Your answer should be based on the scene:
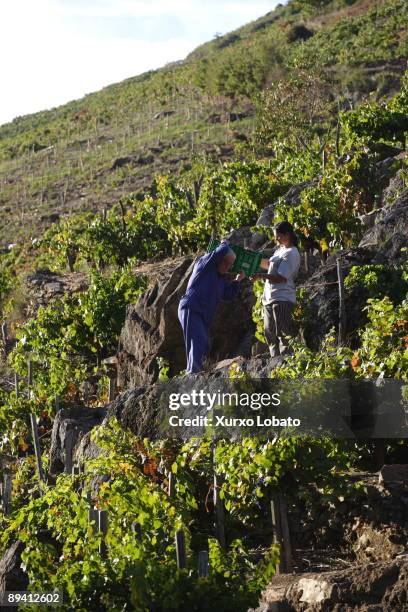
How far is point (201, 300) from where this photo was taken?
29.8 feet

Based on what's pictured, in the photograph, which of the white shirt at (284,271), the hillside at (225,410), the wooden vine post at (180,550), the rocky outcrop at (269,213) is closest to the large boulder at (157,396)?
the hillside at (225,410)

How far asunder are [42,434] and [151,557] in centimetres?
711

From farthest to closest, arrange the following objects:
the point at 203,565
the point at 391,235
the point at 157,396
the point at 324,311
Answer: the point at 391,235, the point at 324,311, the point at 157,396, the point at 203,565

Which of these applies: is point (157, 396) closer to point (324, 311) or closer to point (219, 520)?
point (219, 520)

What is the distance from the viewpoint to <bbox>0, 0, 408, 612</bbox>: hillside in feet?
21.1

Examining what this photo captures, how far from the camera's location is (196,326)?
9062 mm

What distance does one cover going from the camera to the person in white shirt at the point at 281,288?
889cm

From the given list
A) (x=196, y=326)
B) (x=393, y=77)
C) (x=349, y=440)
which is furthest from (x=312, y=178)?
(x=393, y=77)

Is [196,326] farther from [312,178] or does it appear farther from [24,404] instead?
[312,178]

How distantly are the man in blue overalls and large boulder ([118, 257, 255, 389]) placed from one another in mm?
2045

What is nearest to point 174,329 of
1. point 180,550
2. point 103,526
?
point 103,526

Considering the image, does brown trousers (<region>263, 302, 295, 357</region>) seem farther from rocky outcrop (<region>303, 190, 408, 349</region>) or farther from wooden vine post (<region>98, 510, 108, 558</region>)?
wooden vine post (<region>98, 510, 108, 558</region>)

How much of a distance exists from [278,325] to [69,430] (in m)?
2.56

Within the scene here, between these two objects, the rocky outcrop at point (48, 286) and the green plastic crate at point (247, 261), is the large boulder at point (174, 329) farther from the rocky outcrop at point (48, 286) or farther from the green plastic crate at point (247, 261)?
the rocky outcrop at point (48, 286)
